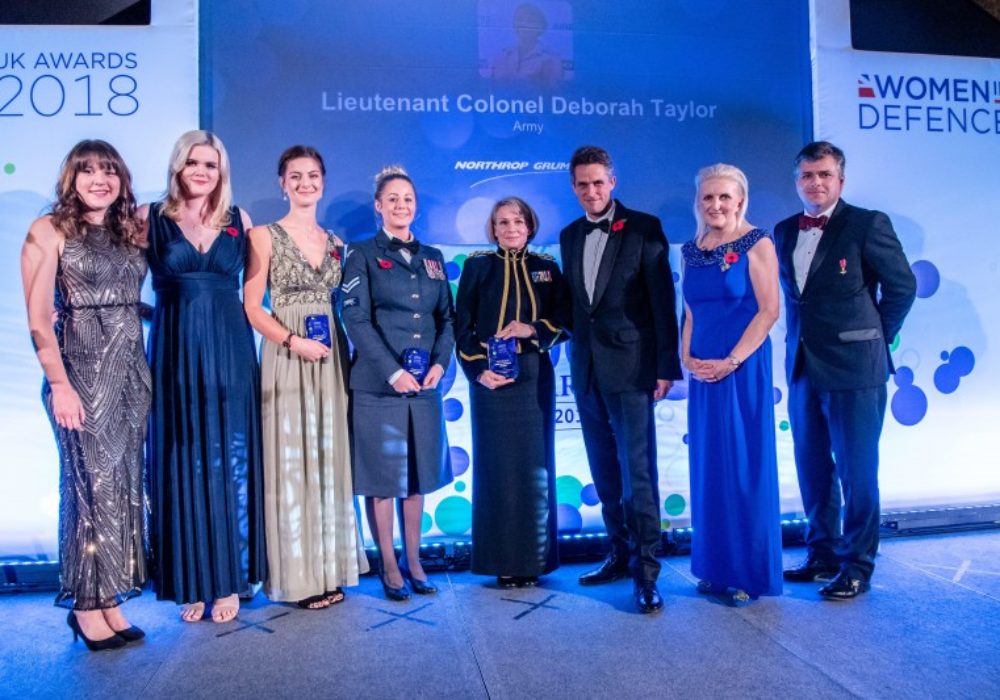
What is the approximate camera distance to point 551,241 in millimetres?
4082

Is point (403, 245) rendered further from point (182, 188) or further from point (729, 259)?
point (729, 259)

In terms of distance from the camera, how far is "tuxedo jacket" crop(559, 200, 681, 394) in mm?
3227

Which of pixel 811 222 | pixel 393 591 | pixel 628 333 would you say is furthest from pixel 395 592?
pixel 811 222

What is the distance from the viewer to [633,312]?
326cm

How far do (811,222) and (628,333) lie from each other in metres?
0.96

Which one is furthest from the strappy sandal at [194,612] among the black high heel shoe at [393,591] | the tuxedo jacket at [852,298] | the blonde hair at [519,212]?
the tuxedo jacket at [852,298]

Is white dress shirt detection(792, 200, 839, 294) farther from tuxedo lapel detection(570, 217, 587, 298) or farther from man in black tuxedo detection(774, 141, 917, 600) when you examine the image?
tuxedo lapel detection(570, 217, 587, 298)

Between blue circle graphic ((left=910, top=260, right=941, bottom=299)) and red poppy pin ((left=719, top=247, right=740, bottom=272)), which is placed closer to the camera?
red poppy pin ((left=719, top=247, right=740, bottom=272))

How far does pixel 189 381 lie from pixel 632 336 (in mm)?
1729

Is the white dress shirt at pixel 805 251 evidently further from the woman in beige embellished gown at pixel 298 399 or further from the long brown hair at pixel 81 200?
the long brown hair at pixel 81 200

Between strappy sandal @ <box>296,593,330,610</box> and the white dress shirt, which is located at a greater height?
the white dress shirt

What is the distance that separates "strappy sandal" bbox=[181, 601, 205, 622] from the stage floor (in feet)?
0.16

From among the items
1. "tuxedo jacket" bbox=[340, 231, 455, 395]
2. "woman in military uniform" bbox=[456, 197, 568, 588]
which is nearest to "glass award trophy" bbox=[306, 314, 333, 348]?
"tuxedo jacket" bbox=[340, 231, 455, 395]

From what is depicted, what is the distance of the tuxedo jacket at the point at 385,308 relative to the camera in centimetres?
328
